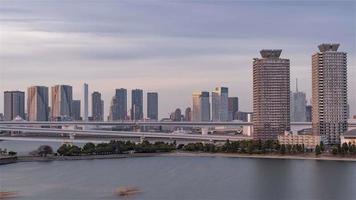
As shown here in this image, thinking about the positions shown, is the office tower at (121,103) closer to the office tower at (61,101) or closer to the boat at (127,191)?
the office tower at (61,101)

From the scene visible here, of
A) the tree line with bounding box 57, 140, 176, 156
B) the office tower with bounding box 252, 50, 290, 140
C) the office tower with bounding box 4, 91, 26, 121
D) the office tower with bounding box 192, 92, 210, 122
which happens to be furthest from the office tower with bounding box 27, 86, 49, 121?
the tree line with bounding box 57, 140, 176, 156

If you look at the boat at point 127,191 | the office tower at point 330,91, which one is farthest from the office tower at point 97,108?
the boat at point 127,191

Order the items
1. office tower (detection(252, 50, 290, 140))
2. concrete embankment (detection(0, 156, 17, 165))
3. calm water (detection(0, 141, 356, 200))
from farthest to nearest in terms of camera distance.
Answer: office tower (detection(252, 50, 290, 140)) → concrete embankment (detection(0, 156, 17, 165)) → calm water (detection(0, 141, 356, 200))

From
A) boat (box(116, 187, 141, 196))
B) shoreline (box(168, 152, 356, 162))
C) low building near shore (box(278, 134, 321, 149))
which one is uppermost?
low building near shore (box(278, 134, 321, 149))

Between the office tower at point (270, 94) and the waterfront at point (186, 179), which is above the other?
the office tower at point (270, 94)

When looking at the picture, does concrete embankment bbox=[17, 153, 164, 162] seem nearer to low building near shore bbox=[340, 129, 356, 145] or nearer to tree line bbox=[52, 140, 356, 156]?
tree line bbox=[52, 140, 356, 156]

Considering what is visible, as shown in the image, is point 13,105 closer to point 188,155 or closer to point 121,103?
point 121,103

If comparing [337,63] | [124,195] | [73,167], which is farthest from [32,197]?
[337,63]
